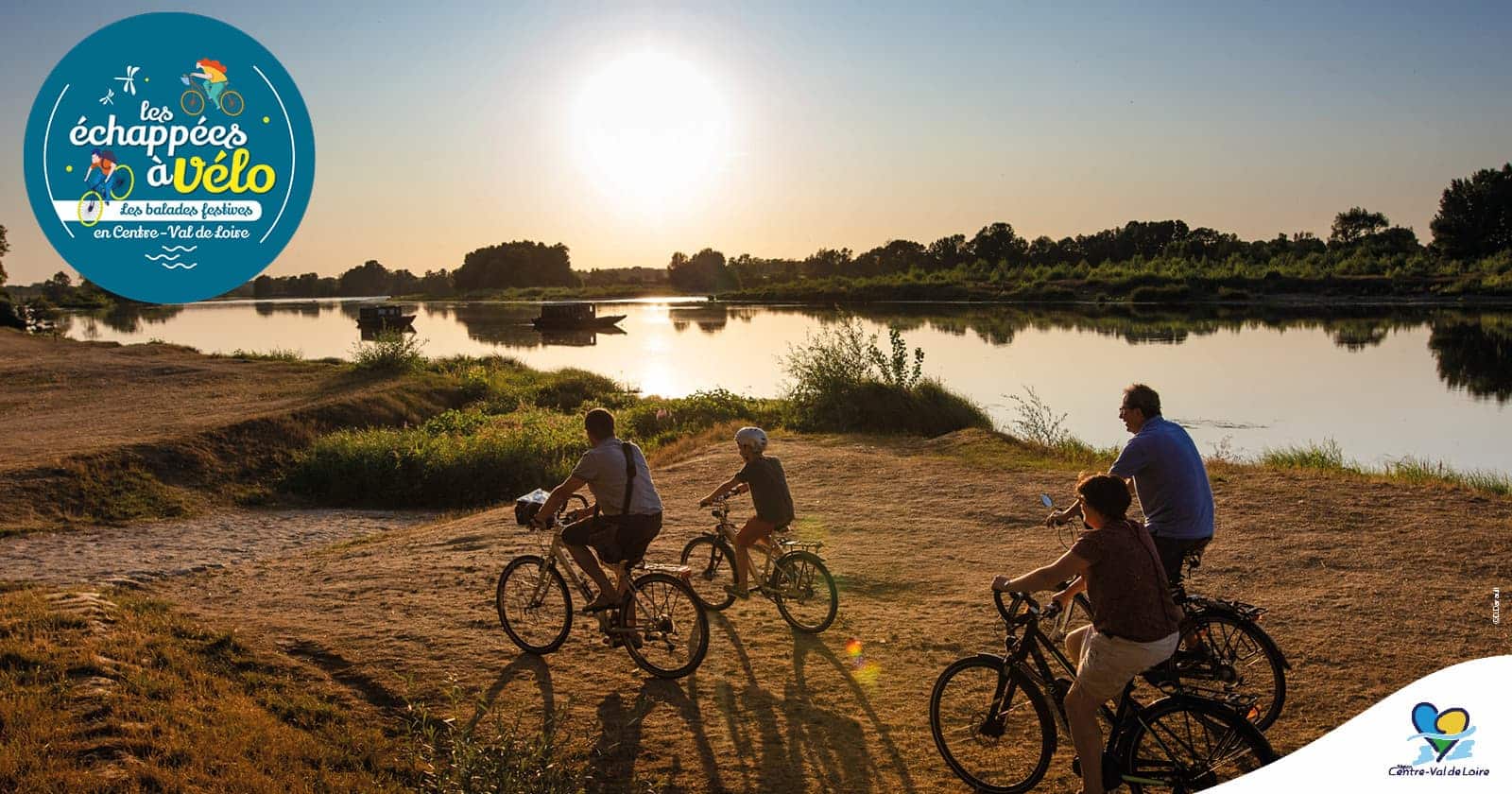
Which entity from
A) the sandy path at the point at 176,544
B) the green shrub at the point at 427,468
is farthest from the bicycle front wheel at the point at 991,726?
the green shrub at the point at 427,468

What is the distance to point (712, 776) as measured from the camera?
5.71 meters

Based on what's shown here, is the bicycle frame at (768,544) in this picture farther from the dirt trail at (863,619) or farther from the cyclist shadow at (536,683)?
the cyclist shadow at (536,683)

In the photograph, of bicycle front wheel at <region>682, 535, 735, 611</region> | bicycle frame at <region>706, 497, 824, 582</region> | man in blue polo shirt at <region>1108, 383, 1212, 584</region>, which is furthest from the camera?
bicycle front wheel at <region>682, 535, 735, 611</region>

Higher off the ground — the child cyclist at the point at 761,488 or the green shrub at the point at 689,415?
the child cyclist at the point at 761,488

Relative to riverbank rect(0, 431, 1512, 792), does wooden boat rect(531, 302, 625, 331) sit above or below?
above

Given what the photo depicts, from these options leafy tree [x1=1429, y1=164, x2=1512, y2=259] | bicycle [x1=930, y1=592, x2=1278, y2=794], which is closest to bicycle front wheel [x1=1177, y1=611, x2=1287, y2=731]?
bicycle [x1=930, y1=592, x2=1278, y2=794]

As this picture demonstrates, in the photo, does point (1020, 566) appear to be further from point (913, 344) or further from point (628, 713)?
point (913, 344)

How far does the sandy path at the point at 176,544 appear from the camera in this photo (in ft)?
35.9

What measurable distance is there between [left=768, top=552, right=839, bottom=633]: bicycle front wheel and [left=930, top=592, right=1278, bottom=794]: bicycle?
228 cm

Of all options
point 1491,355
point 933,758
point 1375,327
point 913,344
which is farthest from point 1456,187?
point 933,758

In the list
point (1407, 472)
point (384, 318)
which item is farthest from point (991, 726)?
point (384, 318)

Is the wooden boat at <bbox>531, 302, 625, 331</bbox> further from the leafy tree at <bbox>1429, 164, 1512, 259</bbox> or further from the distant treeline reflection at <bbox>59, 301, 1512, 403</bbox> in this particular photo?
the leafy tree at <bbox>1429, 164, 1512, 259</bbox>

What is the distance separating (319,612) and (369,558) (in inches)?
99.6

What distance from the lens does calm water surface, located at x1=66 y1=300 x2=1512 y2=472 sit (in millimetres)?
23562
